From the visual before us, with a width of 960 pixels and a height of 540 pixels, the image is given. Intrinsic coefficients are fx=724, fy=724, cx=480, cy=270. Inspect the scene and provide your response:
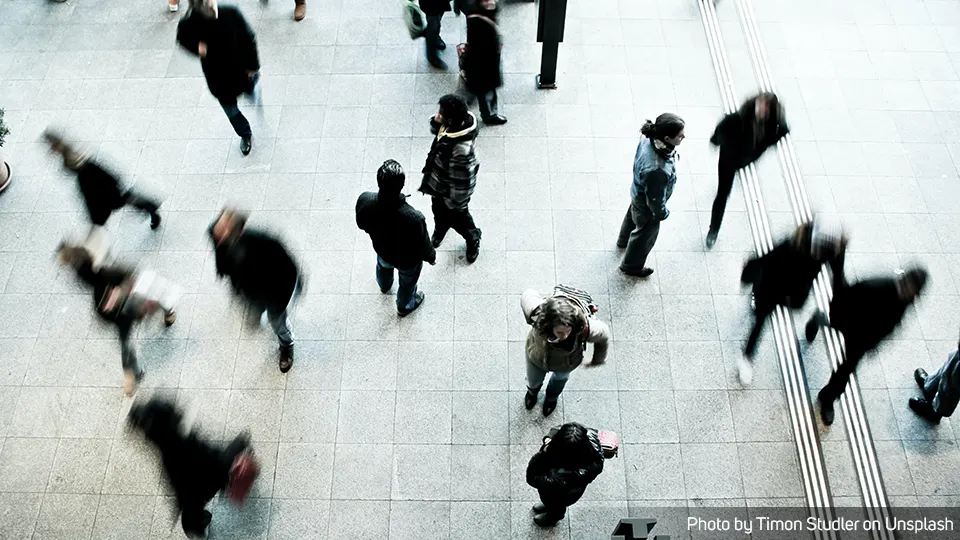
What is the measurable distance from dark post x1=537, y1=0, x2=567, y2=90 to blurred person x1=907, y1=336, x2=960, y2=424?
13.7 ft

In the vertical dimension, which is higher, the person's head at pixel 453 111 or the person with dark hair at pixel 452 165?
the person's head at pixel 453 111

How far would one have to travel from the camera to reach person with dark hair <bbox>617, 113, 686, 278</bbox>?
486cm

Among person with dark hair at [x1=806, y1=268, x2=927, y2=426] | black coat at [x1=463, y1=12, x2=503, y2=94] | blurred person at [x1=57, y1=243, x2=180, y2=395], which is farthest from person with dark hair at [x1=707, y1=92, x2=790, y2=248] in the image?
blurred person at [x1=57, y1=243, x2=180, y2=395]

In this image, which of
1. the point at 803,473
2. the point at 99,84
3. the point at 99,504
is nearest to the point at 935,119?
the point at 803,473

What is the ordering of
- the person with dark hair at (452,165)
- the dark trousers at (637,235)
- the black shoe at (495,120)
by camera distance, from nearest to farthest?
the person with dark hair at (452,165) → the dark trousers at (637,235) → the black shoe at (495,120)

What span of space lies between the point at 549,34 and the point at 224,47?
2945mm

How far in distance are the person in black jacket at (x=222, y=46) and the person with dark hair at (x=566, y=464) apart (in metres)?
4.24

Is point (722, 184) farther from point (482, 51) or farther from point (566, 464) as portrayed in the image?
point (566, 464)

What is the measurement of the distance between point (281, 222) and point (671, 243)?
342cm

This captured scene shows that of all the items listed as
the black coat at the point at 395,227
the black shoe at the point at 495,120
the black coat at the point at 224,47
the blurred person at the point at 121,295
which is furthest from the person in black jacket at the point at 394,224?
the black shoe at the point at 495,120

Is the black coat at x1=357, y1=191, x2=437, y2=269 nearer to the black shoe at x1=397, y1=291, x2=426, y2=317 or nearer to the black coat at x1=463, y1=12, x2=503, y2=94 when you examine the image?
the black shoe at x1=397, y1=291, x2=426, y2=317

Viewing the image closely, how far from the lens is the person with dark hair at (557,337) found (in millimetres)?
4059

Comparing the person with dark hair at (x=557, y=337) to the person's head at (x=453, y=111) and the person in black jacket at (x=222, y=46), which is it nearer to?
the person's head at (x=453, y=111)

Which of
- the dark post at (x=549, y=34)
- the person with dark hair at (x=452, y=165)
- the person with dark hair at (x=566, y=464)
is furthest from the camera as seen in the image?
the dark post at (x=549, y=34)
